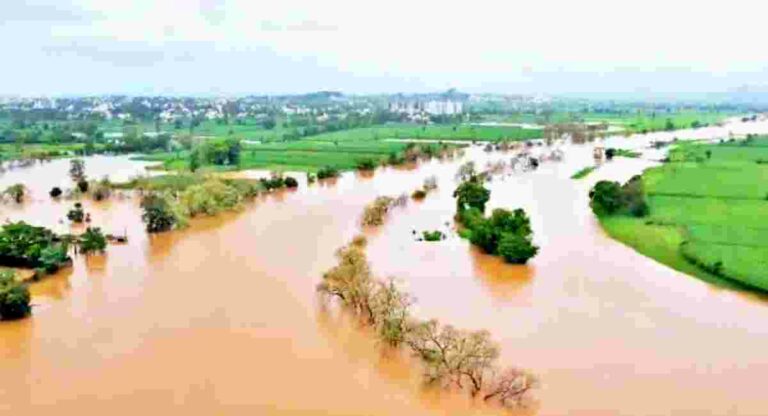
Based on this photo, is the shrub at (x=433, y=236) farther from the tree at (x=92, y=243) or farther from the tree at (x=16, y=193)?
the tree at (x=16, y=193)

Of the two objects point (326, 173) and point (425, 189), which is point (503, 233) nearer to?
point (425, 189)

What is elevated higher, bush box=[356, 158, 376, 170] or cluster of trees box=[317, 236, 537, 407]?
bush box=[356, 158, 376, 170]

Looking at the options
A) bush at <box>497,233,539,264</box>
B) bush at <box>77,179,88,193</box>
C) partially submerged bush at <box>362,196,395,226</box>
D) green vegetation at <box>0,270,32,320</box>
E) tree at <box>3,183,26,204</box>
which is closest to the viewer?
green vegetation at <box>0,270,32,320</box>

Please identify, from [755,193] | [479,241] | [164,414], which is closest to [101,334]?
[164,414]

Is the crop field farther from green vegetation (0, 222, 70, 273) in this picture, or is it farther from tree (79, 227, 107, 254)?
green vegetation (0, 222, 70, 273)

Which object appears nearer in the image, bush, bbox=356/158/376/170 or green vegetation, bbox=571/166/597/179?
green vegetation, bbox=571/166/597/179

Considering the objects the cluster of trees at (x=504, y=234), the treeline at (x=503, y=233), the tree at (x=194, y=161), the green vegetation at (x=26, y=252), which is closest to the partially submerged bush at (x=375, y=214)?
the treeline at (x=503, y=233)

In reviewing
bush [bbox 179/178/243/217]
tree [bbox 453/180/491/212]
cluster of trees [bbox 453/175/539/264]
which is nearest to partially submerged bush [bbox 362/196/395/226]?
tree [bbox 453/180/491/212]

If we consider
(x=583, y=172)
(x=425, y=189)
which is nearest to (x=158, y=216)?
(x=425, y=189)
